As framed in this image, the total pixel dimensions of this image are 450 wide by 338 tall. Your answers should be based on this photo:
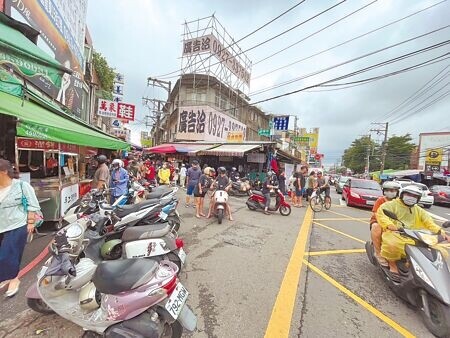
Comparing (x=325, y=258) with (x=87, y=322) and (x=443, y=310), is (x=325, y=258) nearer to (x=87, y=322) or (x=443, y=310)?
(x=443, y=310)

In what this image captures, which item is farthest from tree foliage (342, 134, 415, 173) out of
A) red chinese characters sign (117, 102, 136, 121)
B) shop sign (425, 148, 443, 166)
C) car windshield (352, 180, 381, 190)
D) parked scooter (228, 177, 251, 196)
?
red chinese characters sign (117, 102, 136, 121)

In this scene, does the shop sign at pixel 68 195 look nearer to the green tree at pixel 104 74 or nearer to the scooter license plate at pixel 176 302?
the scooter license plate at pixel 176 302

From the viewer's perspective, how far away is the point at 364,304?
11.2 feet

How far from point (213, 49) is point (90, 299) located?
2029cm

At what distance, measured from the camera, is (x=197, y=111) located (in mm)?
21953

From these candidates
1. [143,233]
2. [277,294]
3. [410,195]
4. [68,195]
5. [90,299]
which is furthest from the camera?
[68,195]

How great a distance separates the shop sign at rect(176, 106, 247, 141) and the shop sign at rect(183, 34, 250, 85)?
4.06m

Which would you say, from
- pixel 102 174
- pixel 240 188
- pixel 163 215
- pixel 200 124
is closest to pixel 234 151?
pixel 240 188

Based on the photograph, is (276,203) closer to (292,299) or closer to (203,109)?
(292,299)

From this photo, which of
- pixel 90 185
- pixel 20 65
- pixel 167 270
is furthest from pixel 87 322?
pixel 90 185

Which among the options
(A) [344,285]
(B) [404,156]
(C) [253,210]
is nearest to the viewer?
(A) [344,285]

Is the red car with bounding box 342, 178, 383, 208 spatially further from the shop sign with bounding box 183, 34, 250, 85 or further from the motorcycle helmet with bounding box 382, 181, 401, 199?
the shop sign with bounding box 183, 34, 250, 85

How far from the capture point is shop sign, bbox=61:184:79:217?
18.9 ft

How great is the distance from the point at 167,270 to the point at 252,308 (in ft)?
4.50
